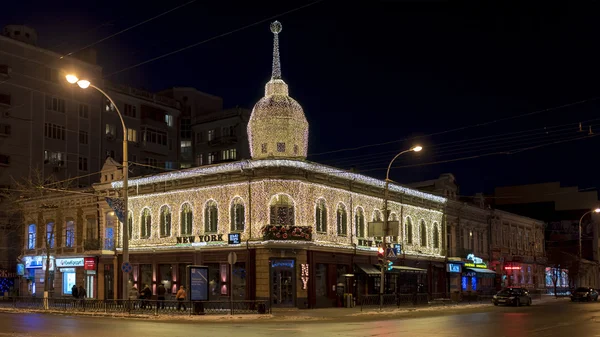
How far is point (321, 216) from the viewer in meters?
42.6

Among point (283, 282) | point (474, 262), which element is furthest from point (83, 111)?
point (474, 262)

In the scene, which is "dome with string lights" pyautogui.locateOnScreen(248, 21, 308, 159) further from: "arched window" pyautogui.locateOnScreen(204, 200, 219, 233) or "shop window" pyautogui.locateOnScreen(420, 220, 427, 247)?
"shop window" pyautogui.locateOnScreen(420, 220, 427, 247)

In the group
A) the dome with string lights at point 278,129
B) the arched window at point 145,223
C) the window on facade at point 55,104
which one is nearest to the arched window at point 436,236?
the dome with string lights at point 278,129

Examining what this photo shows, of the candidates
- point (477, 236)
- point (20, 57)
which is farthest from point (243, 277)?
point (20, 57)

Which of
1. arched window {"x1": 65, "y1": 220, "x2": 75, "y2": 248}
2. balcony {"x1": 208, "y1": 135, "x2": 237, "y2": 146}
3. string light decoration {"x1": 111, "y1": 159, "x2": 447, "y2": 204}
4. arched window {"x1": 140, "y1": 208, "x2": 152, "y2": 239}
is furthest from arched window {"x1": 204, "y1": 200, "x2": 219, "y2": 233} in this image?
balcony {"x1": 208, "y1": 135, "x2": 237, "y2": 146}

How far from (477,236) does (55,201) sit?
118 ft

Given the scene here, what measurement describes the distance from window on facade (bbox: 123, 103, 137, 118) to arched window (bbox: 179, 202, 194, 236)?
31.1m

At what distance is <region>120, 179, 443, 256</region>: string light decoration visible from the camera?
40.3m

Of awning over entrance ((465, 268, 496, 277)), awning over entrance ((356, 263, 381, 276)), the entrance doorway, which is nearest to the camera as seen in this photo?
the entrance doorway

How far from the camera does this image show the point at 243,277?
41.4 m

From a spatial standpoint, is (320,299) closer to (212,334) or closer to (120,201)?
(120,201)

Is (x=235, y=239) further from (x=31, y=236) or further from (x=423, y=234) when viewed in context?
(x=31, y=236)

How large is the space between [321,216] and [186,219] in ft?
28.3

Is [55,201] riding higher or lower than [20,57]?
lower
